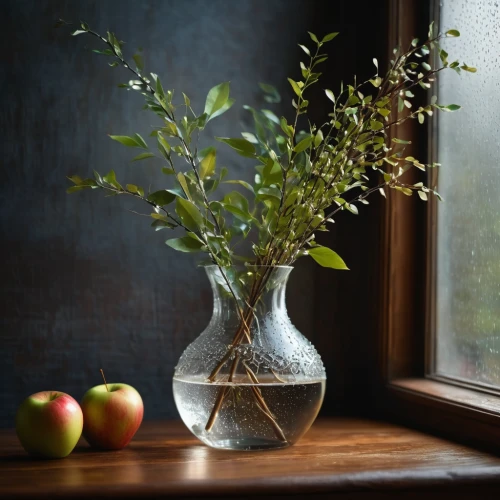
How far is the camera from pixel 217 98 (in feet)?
4.24

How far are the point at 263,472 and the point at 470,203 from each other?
28.3 inches

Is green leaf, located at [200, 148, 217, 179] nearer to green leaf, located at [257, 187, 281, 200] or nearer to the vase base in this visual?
green leaf, located at [257, 187, 281, 200]

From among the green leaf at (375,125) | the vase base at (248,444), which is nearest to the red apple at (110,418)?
the vase base at (248,444)

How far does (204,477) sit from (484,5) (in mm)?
1055

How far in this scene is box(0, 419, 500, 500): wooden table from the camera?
3.32 ft

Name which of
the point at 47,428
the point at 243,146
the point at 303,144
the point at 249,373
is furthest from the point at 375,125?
the point at 47,428

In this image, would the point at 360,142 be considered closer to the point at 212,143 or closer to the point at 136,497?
the point at 212,143

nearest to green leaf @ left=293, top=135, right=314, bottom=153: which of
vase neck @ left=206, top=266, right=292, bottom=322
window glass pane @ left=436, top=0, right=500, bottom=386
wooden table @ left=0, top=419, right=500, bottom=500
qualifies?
vase neck @ left=206, top=266, right=292, bottom=322

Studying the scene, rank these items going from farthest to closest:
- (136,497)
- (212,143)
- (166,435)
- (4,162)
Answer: (212,143) < (4,162) < (166,435) < (136,497)

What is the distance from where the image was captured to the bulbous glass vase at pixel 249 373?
4.04 ft

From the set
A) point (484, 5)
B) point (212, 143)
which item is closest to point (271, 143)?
point (212, 143)

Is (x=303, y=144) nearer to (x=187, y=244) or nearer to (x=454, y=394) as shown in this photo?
(x=187, y=244)

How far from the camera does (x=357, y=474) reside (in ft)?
3.47

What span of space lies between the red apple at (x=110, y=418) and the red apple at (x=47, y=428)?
0.17ft
